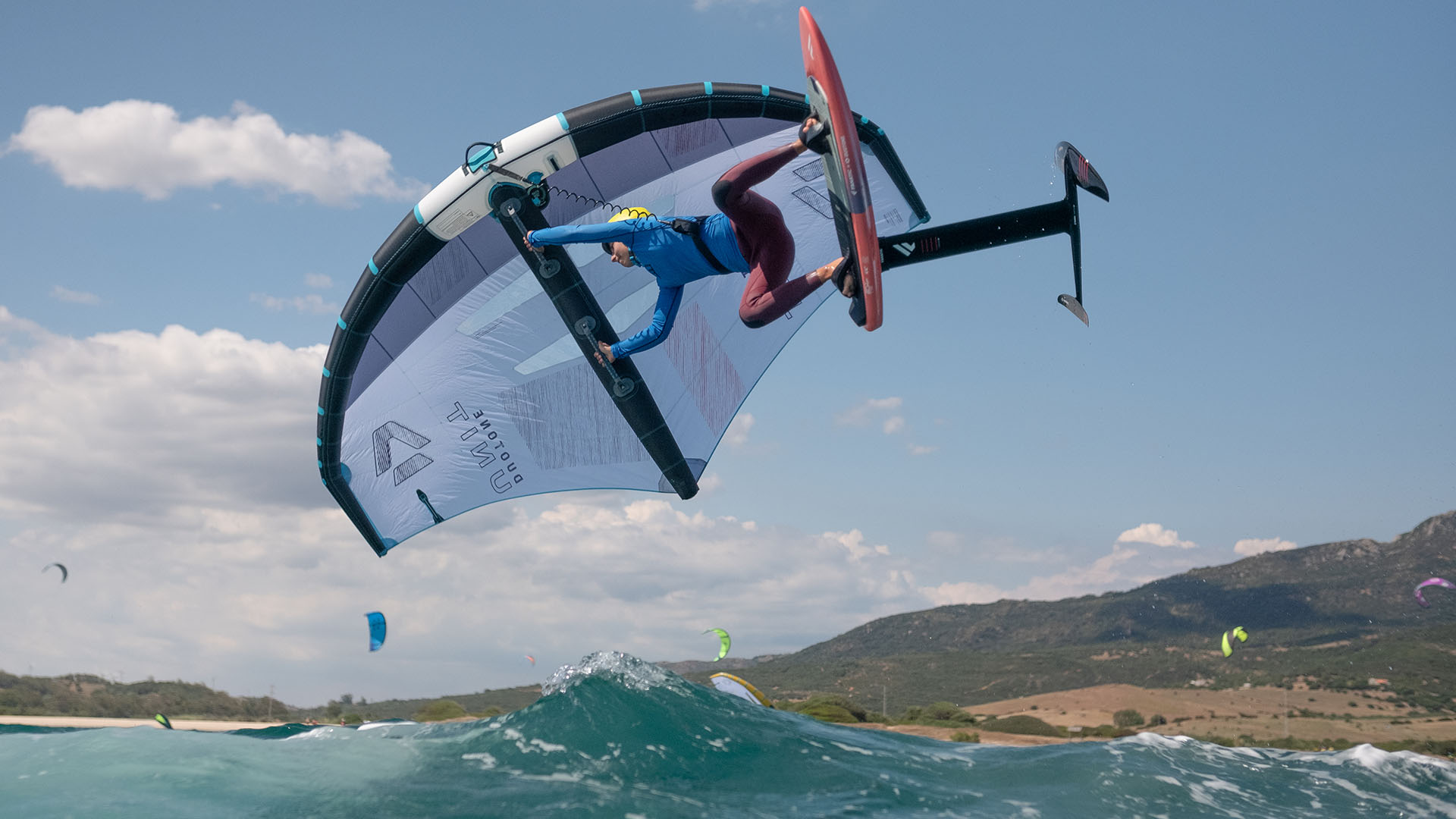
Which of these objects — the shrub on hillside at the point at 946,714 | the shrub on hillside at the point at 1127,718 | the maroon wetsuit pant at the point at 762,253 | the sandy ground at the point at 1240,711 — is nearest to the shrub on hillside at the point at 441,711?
the shrub on hillside at the point at 946,714

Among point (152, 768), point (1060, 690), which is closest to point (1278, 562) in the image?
point (1060, 690)

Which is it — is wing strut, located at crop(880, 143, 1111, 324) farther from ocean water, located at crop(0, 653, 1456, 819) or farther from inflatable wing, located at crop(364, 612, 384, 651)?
inflatable wing, located at crop(364, 612, 384, 651)

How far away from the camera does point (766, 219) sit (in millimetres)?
6758

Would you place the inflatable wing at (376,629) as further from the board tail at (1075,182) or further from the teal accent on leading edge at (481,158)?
the board tail at (1075,182)

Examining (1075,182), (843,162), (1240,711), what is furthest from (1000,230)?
(1240,711)

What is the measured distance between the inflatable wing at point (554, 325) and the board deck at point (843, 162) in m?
2.98

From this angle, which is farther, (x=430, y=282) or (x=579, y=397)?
(x=579, y=397)

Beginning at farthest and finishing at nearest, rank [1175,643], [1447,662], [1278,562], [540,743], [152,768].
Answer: [1278,562], [1175,643], [1447,662], [540,743], [152,768]

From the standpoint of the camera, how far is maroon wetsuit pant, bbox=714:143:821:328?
21.4ft

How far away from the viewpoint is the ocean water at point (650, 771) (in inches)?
269

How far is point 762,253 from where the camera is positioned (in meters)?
6.81

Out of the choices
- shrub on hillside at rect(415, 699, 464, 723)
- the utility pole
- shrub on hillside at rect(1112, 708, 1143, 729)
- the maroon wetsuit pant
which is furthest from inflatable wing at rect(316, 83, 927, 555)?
the utility pole

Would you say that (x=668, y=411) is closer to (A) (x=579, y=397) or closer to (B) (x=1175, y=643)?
(A) (x=579, y=397)

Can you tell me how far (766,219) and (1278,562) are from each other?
349 ft
